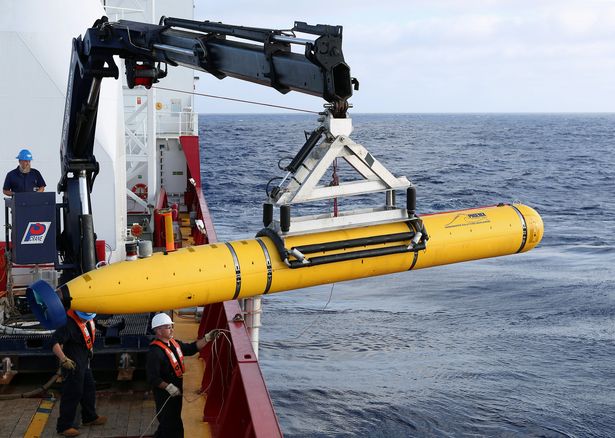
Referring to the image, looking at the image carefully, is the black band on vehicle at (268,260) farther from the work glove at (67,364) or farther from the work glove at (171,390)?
the work glove at (67,364)

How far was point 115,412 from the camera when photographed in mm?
9031

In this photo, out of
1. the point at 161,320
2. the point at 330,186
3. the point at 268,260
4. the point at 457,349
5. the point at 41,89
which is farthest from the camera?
the point at 457,349

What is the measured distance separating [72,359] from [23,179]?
2.99 meters

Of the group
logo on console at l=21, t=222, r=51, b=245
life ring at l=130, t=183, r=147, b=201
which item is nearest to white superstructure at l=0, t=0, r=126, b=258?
logo on console at l=21, t=222, r=51, b=245

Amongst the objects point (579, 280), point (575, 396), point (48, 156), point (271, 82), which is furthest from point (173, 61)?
point (579, 280)

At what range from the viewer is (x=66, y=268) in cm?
908

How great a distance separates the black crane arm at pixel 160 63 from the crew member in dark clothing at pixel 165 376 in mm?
1574

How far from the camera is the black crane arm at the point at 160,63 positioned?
6031 mm

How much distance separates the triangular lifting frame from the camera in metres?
6.58

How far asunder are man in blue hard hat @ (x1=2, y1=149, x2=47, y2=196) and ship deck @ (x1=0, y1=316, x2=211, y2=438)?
2521mm

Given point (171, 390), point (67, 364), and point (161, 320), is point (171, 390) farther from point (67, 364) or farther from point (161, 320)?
point (67, 364)

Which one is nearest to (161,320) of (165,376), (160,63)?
(165,376)

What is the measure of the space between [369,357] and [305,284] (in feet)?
35.2

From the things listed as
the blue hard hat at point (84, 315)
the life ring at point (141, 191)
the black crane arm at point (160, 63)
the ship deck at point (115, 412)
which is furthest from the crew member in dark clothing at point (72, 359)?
the life ring at point (141, 191)
